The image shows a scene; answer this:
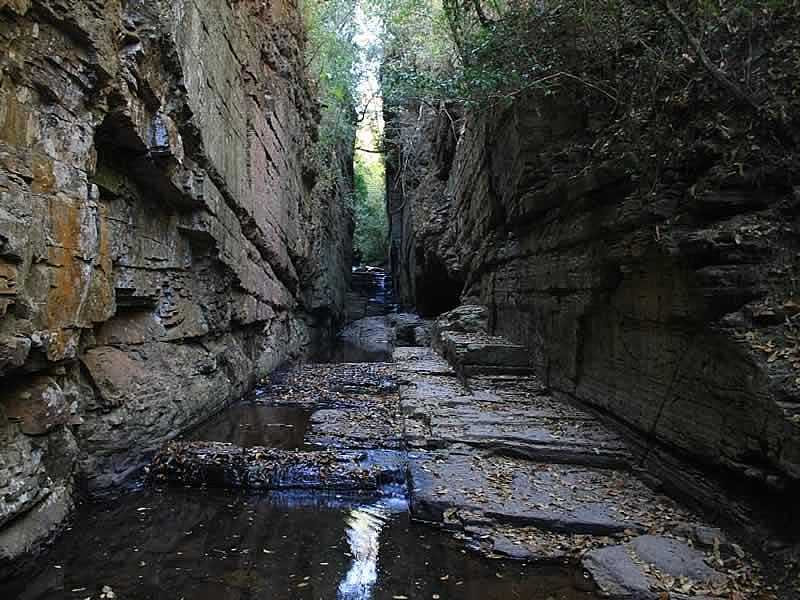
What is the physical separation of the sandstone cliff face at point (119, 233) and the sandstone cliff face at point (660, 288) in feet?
18.9

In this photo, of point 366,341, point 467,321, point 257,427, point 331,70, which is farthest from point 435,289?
point 257,427

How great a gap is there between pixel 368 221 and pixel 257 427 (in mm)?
33053

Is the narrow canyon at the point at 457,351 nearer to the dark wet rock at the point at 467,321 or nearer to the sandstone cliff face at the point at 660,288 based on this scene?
the sandstone cliff face at the point at 660,288

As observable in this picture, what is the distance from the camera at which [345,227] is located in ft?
100

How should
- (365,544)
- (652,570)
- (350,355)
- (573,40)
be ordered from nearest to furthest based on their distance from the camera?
(652,570) → (365,544) → (573,40) → (350,355)

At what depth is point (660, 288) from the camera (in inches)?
202

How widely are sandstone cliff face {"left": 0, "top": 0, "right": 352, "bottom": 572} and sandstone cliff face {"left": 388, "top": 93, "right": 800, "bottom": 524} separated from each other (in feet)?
18.9

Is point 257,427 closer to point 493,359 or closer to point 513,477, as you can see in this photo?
point 513,477

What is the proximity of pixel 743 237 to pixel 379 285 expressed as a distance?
33722 mm

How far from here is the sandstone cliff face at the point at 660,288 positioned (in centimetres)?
386

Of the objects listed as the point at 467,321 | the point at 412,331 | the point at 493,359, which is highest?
the point at 467,321

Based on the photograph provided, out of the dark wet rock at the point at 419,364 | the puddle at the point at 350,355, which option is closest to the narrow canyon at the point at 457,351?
the dark wet rock at the point at 419,364

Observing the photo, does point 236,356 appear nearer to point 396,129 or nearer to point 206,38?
point 206,38

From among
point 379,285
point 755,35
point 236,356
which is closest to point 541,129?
point 755,35
